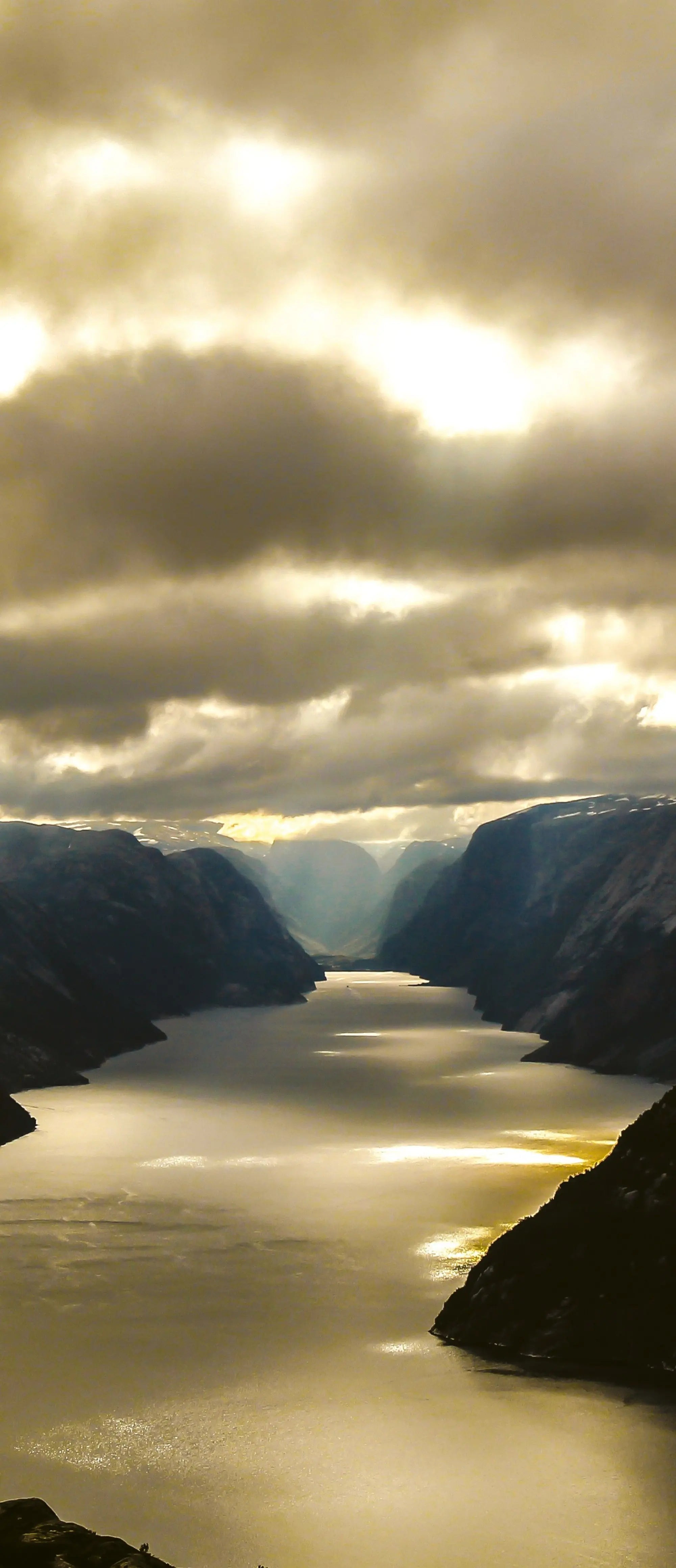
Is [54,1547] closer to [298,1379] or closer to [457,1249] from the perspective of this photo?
[298,1379]

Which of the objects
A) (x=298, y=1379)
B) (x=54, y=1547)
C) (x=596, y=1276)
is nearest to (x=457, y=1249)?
(x=596, y=1276)

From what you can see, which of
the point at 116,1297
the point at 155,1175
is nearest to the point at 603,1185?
the point at 116,1297

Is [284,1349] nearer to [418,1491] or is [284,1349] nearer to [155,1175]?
[418,1491]

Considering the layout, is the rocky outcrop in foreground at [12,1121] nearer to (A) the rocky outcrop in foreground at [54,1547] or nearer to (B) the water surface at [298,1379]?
(B) the water surface at [298,1379]

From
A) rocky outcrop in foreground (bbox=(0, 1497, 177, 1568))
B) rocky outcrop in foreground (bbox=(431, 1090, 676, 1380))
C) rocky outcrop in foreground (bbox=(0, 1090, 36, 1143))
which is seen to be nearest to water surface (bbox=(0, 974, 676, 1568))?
rocky outcrop in foreground (bbox=(431, 1090, 676, 1380))

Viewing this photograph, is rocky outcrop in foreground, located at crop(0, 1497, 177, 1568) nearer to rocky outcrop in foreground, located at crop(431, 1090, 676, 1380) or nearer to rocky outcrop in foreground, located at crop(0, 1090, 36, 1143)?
rocky outcrop in foreground, located at crop(431, 1090, 676, 1380)

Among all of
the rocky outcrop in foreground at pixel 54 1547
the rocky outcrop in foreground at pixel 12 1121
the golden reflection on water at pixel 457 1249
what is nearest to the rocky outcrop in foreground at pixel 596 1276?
the golden reflection on water at pixel 457 1249
